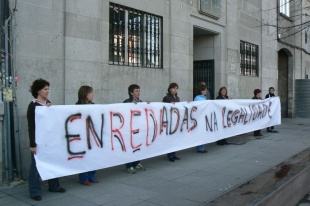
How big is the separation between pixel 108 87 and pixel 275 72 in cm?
1148

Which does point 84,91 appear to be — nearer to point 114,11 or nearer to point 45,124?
point 45,124

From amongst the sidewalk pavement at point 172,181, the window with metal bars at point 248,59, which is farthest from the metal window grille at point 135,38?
the window with metal bars at point 248,59

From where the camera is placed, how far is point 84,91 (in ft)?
18.7

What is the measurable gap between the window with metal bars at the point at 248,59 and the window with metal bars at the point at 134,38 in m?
5.52

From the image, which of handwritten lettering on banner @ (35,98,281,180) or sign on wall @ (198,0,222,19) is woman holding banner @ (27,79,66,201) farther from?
sign on wall @ (198,0,222,19)

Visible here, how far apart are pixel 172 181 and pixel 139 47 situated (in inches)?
168

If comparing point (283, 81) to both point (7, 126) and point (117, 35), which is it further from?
point (7, 126)

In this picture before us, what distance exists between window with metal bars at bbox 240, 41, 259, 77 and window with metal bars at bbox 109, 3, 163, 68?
5.52 m

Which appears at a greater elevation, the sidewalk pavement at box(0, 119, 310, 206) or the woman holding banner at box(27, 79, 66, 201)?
the woman holding banner at box(27, 79, 66, 201)

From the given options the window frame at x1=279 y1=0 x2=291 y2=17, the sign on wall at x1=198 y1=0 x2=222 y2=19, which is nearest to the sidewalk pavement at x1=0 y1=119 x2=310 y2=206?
the sign on wall at x1=198 y1=0 x2=222 y2=19

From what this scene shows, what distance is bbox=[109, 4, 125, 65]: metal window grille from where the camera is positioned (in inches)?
321

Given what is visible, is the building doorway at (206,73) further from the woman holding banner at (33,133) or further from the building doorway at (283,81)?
the woman holding banner at (33,133)

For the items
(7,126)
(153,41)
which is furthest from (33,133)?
(153,41)

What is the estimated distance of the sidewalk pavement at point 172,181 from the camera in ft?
15.9
